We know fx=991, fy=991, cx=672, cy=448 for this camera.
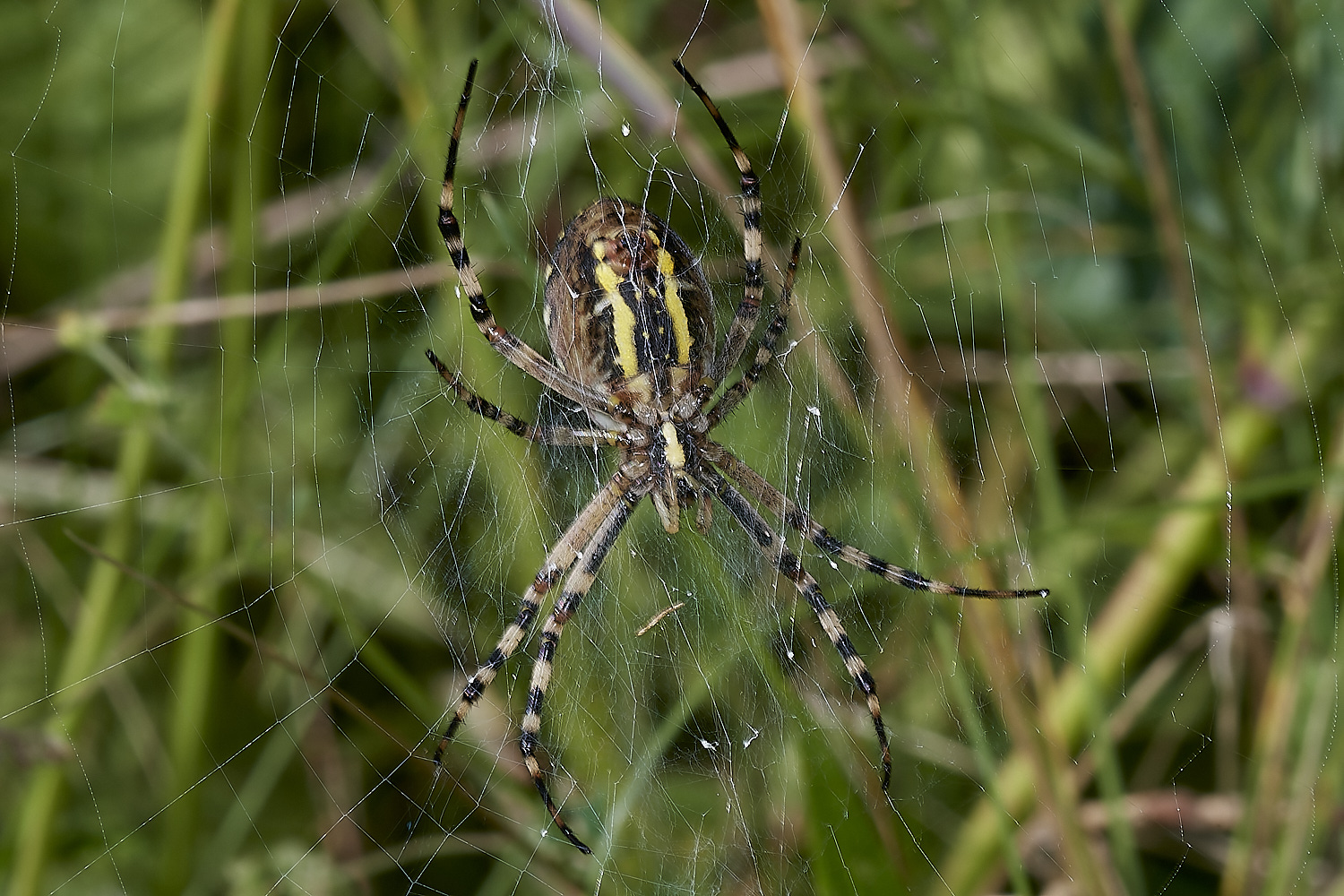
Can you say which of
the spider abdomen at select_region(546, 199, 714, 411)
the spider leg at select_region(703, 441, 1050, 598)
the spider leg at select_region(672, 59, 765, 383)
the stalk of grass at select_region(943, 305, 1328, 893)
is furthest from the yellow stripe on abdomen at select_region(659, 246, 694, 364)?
the stalk of grass at select_region(943, 305, 1328, 893)

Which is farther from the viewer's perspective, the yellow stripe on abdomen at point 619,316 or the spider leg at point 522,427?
the spider leg at point 522,427

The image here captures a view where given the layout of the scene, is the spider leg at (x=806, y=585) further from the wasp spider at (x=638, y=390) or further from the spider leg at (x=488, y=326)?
the spider leg at (x=488, y=326)

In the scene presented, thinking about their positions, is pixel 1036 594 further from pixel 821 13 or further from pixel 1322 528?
pixel 821 13

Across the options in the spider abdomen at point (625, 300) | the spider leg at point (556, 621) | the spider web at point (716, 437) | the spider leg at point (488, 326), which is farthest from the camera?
the spider leg at point (556, 621)

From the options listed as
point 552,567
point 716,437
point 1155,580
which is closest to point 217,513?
point 552,567

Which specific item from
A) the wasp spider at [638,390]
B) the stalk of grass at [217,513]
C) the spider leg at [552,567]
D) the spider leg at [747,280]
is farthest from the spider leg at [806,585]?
the stalk of grass at [217,513]

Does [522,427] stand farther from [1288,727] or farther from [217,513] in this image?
[1288,727]

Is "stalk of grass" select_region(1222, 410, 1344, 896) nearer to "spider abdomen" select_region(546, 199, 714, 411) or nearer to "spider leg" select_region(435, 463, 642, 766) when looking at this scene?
"spider abdomen" select_region(546, 199, 714, 411)
